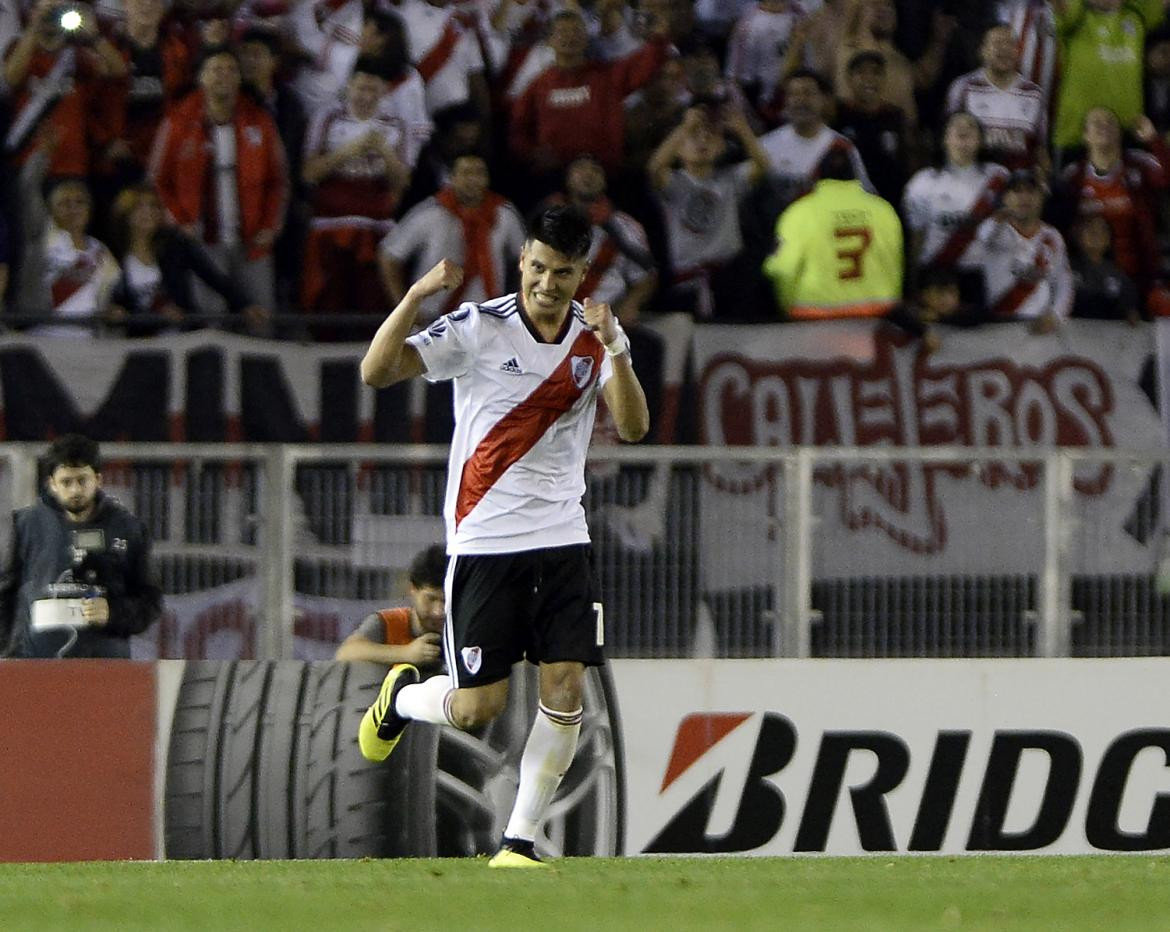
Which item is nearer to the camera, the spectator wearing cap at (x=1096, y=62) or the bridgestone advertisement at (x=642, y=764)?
the bridgestone advertisement at (x=642, y=764)

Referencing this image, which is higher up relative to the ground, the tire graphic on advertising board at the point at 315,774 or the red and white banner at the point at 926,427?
the red and white banner at the point at 926,427

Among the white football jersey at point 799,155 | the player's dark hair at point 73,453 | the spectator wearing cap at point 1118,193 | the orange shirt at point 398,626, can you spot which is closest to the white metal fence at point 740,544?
the orange shirt at point 398,626

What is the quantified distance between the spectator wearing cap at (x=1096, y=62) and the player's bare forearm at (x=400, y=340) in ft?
26.0

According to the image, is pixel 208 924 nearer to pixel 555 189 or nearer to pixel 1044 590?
pixel 1044 590

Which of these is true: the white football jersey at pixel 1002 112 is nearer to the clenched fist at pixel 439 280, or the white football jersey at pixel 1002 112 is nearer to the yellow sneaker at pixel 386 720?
the yellow sneaker at pixel 386 720

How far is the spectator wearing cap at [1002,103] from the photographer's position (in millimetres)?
14000

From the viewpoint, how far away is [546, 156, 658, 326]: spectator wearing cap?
12531 mm

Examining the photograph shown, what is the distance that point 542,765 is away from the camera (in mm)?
7801

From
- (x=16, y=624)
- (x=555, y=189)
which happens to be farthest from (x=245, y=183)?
(x=16, y=624)

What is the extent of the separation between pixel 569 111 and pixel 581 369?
19.1ft

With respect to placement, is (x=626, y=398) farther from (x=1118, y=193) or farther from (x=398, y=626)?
(x=1118, y=193)

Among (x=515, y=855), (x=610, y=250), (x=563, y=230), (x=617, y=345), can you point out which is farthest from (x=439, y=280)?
(x=610, y=250)

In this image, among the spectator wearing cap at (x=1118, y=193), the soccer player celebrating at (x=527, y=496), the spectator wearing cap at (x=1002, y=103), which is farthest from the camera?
the spectator wearing cap at (x=1002, y=103)

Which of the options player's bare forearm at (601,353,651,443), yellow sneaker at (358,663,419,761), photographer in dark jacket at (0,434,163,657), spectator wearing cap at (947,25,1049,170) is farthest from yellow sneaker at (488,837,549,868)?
spectator wearing cap at (947,25,1049,170)
